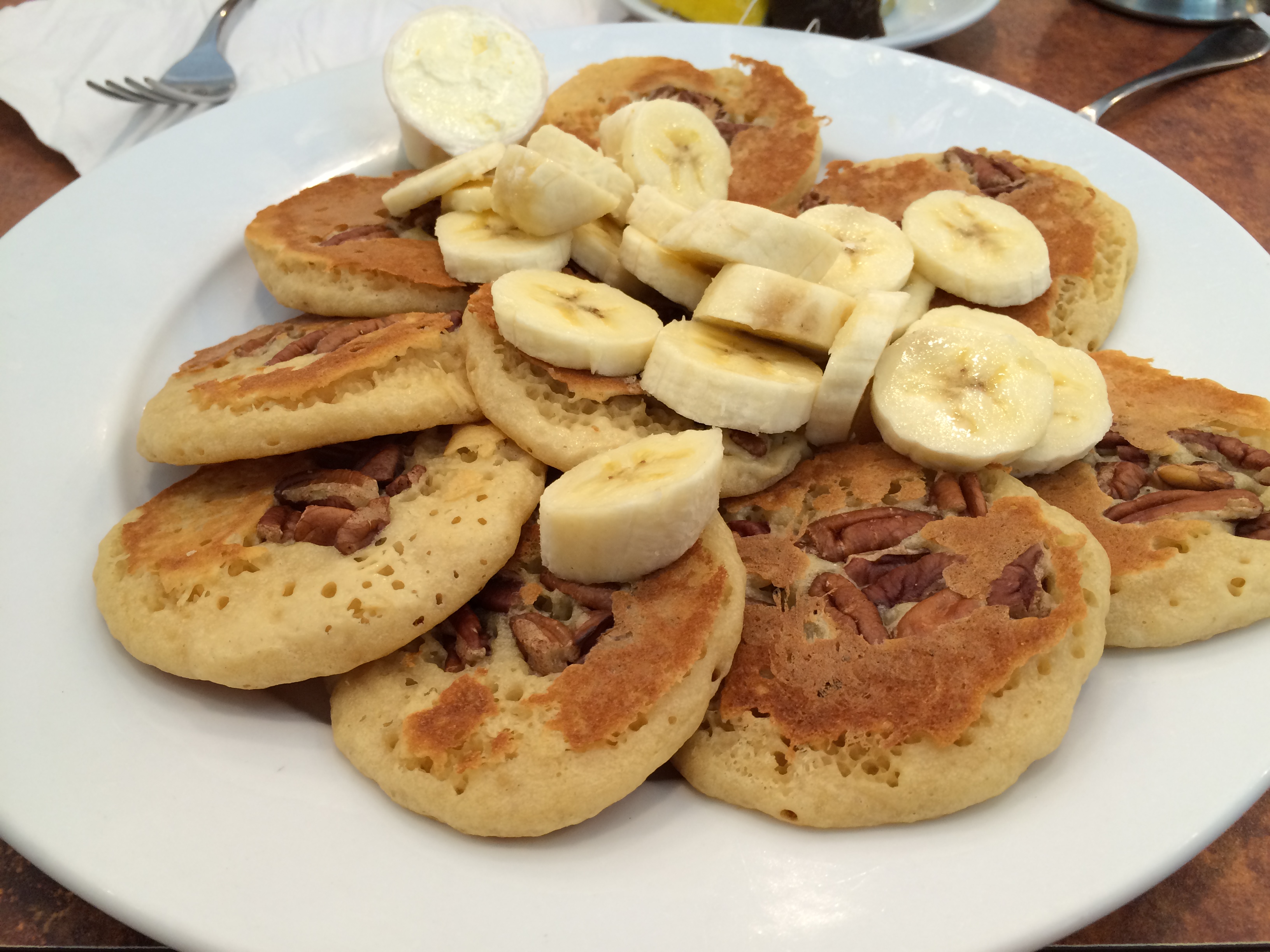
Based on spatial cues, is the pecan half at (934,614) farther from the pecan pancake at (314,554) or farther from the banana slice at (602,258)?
the banana slice at (602,258)

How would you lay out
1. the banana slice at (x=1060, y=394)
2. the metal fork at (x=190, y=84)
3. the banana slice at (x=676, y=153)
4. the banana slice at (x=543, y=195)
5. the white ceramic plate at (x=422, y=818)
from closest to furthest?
the white ceramic plate at (x=422, y=818) → the banana slice at (x=1060, y=394) → the banana slice at (x=543, y=195) → the banana slice at (x=676, y=153) → the metal fork at (x=190, y=84)

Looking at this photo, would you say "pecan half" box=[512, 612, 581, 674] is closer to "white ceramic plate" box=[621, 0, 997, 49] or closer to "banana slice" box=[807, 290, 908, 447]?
"banana slice" box=[807, 290, 908, 447]

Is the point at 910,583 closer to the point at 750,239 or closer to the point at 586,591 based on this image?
the point at 586,591

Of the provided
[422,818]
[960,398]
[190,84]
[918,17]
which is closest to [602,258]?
[960,398]

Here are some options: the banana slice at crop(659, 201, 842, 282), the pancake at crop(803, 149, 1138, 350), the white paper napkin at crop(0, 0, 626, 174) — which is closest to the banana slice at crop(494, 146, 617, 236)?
the banana slice at crop(659, 201, 842, 282)

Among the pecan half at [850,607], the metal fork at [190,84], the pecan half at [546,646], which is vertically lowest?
the pecan half at [546,646]

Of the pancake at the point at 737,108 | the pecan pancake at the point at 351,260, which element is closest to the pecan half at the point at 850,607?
the pecan pancake at the point at 351,260
